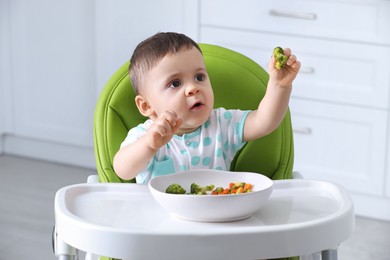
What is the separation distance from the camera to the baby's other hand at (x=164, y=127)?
1.52 m

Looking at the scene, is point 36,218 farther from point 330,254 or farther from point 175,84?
point 330,254

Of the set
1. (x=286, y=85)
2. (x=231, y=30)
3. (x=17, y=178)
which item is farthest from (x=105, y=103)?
(x=17, y=178)

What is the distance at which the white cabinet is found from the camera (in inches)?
107

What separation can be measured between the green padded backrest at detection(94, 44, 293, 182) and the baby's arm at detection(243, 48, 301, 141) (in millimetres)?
81

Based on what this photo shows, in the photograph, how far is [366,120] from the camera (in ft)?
9.14

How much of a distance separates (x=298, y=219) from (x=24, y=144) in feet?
6.73

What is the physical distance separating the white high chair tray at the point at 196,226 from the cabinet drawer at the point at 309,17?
1119 mm

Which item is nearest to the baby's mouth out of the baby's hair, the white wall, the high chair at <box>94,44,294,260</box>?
the baby's hair

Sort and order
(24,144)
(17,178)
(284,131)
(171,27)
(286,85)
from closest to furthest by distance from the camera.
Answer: (286,85) → (284,131) → (171,27) → (17,178) → (24,144)

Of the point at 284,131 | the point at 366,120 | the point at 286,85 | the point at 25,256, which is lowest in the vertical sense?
the point at 25,256

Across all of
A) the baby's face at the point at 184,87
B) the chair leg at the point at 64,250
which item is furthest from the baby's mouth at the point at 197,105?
the chair leg at the point at 64,250

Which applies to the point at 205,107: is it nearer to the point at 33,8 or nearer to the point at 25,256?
the point at 25,256

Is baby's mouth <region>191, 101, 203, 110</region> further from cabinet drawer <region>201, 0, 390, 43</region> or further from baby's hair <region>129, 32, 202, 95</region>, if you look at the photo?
cabinet drawer <region>201, 0, 390, 43</region>

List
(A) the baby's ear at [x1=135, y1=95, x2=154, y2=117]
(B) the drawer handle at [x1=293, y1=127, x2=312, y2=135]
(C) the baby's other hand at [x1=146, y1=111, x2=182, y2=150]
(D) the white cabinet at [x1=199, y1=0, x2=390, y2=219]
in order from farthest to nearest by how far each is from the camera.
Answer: (B) the drawer handle at [x1=293, y1=127, x2=312, y2=135]
(D) the white cabinet at [x1=199, y1=0, x2=390, y2=219]
(A) the baby's ear at [x1=135, y1=95, x2=154, y2=117]
(C) the baby's other hand at [x1=146, y1=111, x2=182, y2=150]
